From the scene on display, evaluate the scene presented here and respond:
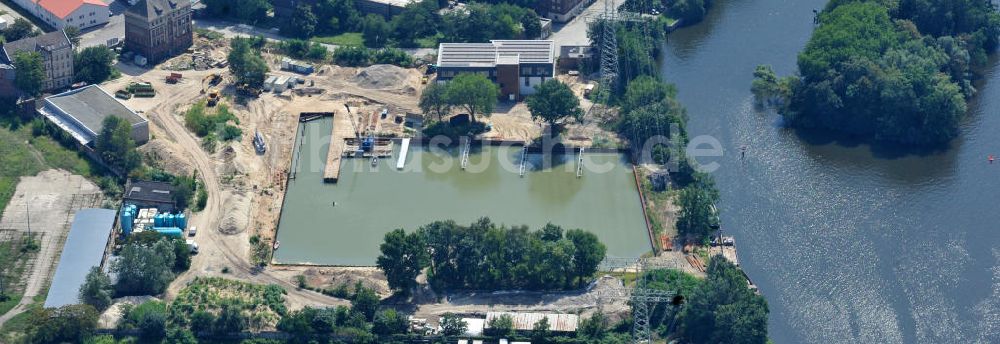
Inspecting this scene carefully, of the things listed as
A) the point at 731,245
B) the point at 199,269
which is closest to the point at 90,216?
the point at 199,269

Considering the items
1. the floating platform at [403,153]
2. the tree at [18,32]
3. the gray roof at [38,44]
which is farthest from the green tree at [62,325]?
the tree at [18,32]

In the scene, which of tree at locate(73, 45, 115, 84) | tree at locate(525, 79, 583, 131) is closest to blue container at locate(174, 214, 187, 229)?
tree at locate(73, 45, 115, 84)

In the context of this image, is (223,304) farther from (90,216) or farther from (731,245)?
(731,245)

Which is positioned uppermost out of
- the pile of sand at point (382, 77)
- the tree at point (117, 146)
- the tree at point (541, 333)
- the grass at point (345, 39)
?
the grass at point (345, 39)

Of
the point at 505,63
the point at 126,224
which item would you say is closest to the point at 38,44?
the point at 126,224

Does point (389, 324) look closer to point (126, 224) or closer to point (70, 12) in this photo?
point (126, 224)

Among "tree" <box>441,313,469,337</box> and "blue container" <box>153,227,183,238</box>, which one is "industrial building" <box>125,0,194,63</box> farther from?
"tree" <box>441,313,469,337</box>

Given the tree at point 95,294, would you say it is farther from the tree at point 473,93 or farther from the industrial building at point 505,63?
the industrial building at point 505,63
